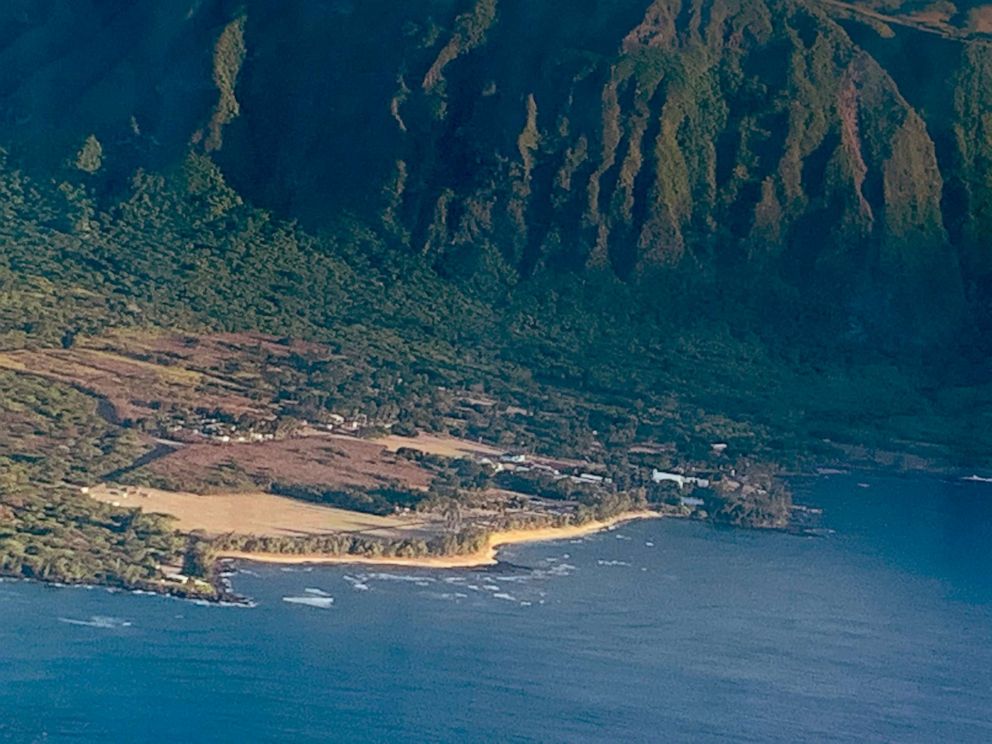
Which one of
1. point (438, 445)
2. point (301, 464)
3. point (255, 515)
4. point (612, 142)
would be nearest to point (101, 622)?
point (255, 515)

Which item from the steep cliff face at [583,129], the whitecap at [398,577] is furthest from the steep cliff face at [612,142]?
the whitecap at [398,577]

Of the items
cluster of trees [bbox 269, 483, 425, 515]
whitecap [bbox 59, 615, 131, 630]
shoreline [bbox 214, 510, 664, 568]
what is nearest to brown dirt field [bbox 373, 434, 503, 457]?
shoreline [bbox 214, 510, 664, 568]

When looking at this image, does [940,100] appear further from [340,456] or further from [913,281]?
[340,456]

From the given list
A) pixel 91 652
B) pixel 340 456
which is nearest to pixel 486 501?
pixel 340 456

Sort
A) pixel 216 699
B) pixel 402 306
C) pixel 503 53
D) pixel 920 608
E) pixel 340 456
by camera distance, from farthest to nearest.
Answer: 1. pixel 503 53
2. pixel 402 306
3. pixel 340 456
4. pixel 920 608
5. pixel 216 699

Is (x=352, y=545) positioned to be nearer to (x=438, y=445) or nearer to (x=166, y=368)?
(x=438, y=445)

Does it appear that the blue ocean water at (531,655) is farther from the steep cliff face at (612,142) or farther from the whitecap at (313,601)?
the steep cliff face at (612,142)
